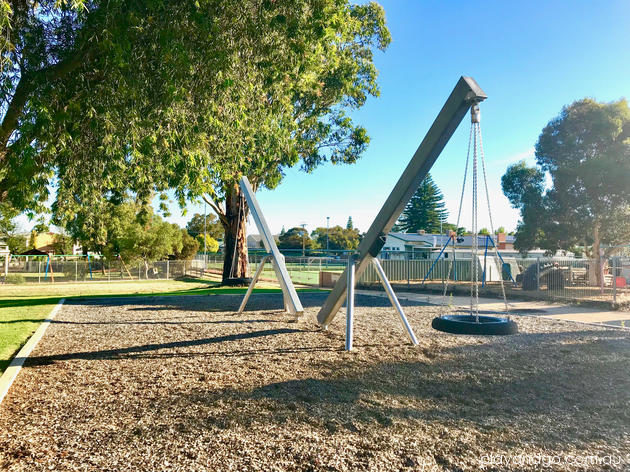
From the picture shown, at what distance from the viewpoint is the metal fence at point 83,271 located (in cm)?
2991

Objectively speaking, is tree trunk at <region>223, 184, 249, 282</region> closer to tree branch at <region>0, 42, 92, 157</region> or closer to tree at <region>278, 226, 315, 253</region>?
tree branch at <region>0, 42, 92, 157</region>

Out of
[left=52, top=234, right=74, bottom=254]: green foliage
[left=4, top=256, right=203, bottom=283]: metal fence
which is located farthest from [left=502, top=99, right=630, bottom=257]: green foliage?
[left=52, top=234, right=74, bottom=254]: green foliage

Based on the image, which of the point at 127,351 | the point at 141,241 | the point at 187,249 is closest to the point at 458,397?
the point at 127,351

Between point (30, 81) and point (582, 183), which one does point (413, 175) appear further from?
point (582, 183)

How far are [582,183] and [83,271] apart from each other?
102 feet

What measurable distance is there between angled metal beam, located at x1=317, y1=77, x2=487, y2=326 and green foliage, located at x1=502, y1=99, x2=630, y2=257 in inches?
614

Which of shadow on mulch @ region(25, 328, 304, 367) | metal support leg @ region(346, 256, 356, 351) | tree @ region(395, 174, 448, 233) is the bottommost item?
shadow on mulch @ region(25, 328, 304, 367)

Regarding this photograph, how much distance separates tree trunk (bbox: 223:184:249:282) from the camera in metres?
22.1

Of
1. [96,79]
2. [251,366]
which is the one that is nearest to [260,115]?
[96,79]

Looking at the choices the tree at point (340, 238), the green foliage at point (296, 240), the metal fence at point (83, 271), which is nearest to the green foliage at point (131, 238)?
the metal fence at point (83, 271)

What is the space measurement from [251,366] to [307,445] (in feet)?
8.69

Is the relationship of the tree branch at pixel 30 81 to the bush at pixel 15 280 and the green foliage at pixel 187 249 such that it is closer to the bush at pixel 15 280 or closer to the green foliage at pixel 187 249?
the bush at pixel 15 280

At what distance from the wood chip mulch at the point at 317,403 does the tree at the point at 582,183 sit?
1257cm

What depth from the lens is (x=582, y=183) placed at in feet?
61.8
